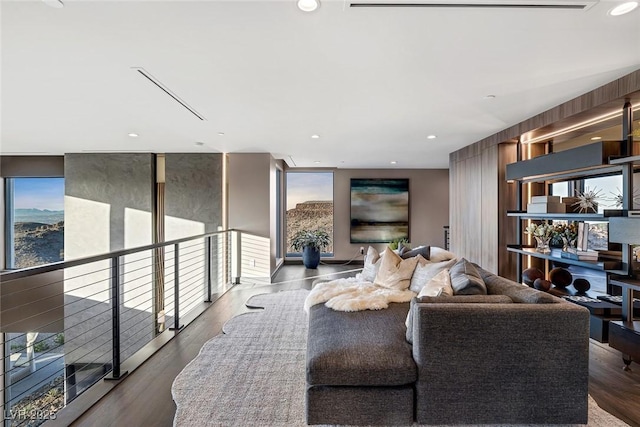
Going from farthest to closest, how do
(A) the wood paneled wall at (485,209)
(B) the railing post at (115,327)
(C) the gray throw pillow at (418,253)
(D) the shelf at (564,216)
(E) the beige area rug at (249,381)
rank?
1. (A) the wood paneled wall at (485,209)
2. (C) the gray throw pillow at (418,253)
3. (D) the shelf at (564,216)
4. (B) the railing post at (115,327)
5. (E) the beige area rug at (249,381)

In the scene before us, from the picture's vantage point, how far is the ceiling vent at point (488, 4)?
5.35 ft

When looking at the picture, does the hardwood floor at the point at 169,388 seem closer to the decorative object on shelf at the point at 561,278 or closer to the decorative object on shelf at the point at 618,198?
the decorative object on shelf at the point at 561,278

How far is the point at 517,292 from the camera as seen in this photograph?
2102 mm

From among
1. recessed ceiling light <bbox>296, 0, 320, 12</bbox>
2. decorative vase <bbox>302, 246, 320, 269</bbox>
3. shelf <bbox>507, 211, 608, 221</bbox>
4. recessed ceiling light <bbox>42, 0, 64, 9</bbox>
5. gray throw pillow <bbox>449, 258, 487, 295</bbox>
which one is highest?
recessed ceiling light <bbox>296, 0, 320, 12</bbox>

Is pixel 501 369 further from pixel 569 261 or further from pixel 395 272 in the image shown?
pixel 569 261

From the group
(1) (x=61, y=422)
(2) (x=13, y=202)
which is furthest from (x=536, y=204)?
(2) (x=13, y=202)

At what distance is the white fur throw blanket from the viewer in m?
2.75

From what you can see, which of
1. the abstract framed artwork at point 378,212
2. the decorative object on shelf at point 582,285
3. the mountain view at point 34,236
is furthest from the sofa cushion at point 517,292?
the mountain view at point 34,236

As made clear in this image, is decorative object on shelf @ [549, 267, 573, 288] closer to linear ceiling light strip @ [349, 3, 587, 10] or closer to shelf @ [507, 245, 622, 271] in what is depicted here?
shelf @ [507, 245, 622, 271]

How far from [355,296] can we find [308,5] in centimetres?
235

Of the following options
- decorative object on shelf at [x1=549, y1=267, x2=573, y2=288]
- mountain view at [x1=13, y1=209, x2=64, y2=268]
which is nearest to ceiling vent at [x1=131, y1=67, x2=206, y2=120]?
decorative object on shelf at [x1=549, y1=267, x2=573, y2=288]

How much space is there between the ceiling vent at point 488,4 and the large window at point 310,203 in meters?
6.29

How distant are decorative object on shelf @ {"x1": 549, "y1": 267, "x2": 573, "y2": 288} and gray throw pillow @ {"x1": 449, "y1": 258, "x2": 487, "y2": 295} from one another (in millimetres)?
1833

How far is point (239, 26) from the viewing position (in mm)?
1856
